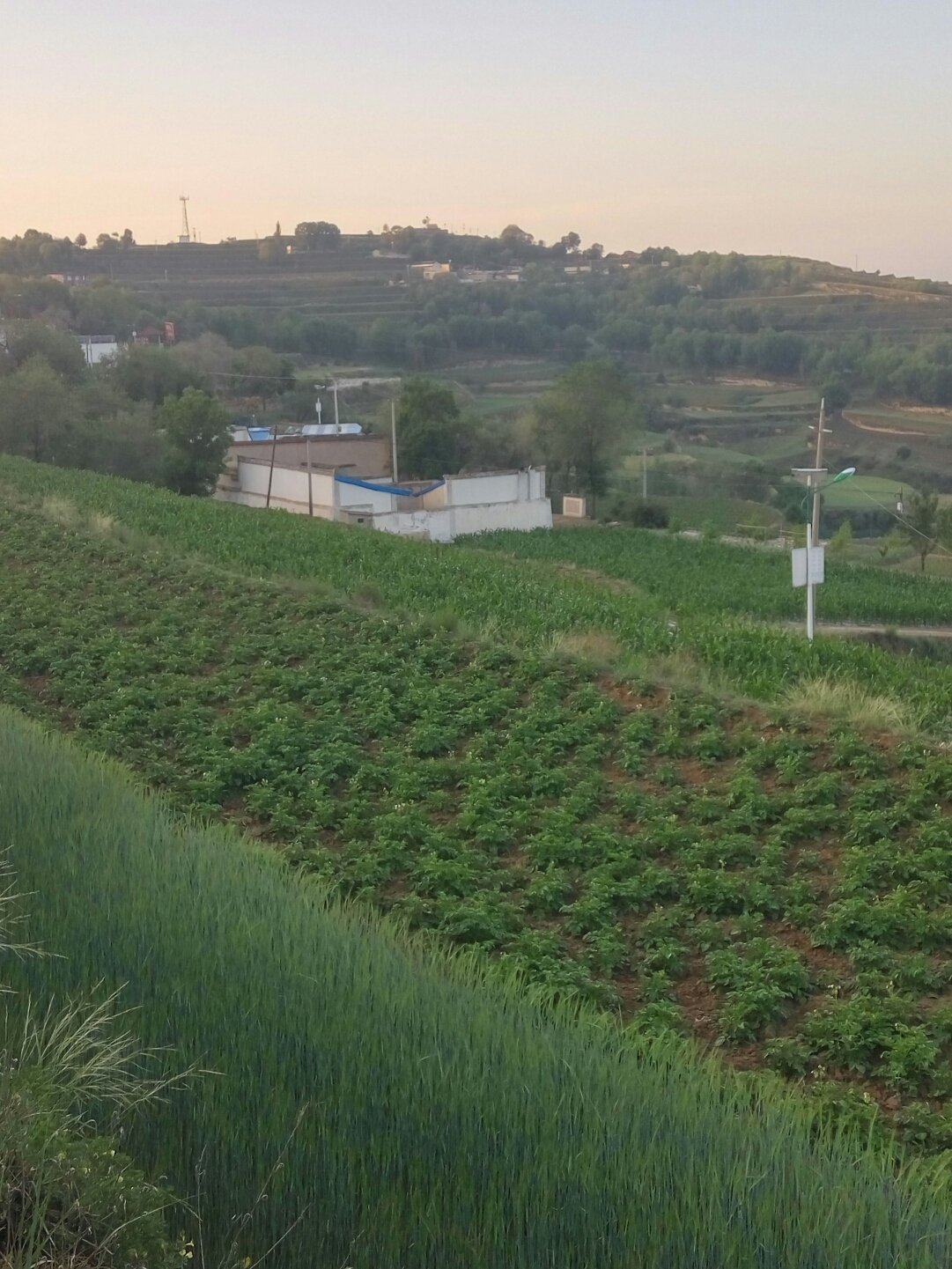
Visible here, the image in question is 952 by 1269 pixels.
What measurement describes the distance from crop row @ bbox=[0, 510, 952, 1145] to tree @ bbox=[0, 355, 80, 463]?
33074 millimetres

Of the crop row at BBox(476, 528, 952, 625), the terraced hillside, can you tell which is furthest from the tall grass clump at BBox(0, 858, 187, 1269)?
the terraced hillside

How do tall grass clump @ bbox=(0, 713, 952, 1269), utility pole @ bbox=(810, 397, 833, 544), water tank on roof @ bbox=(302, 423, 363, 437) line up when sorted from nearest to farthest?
1. tall grass clump @ bbox=(0, 713, 952, 1269)
2. utility pole @ bbox=(810, 397, 833, 544)
3. water tank on roof @ bbox=(302, 423, 363, 437)

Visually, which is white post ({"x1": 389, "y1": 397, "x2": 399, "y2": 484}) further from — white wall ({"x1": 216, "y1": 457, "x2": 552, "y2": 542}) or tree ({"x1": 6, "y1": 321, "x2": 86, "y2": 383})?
tree ({"x1": 6, "y1": 321, "x2": 86, "y2": 383})

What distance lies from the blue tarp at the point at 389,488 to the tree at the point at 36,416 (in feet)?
33.5

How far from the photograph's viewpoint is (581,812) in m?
10.2

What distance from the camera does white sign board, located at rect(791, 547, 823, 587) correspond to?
1647cm

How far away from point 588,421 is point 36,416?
25.8 m

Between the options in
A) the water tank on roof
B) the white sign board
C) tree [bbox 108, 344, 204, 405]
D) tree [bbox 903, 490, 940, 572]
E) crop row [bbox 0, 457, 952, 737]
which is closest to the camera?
crop row [bbox 0, 457, 952, 737]

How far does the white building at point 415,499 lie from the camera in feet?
156

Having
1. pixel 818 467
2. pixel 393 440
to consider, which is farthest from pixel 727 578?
pixel 393 440

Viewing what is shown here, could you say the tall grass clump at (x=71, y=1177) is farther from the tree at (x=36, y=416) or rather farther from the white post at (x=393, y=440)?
the white post at (x=393, y=440)

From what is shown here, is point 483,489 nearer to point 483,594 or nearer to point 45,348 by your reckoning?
point 45,348

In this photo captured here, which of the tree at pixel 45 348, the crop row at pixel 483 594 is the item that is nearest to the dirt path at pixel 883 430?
the tree at pixel 45 348

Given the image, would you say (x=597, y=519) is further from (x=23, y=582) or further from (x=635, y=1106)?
(x=635, y=1106)
